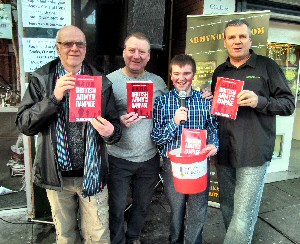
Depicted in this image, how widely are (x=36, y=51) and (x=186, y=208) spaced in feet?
7.39

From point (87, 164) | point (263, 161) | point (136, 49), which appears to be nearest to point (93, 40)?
point (136, 49)

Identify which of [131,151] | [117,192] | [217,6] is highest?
[217,6]

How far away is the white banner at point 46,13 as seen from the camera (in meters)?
2.79

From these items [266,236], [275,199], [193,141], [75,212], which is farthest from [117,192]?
[275,199]

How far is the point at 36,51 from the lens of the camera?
2889 mm

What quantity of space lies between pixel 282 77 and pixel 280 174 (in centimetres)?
328

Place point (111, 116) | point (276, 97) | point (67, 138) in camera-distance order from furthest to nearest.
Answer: point (276, 97), point (111, 116), point (67, 138)

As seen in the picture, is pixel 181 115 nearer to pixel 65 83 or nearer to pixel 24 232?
pixel 65 83

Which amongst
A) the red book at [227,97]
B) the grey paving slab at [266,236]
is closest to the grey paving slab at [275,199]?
the grey paving slab at [266,236]

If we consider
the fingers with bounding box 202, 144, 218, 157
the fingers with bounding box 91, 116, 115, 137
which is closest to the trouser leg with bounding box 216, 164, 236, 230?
the fingers with bounding box 202, 144, 218, 157

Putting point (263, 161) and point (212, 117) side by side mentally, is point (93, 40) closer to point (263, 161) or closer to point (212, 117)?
point (212, 117)

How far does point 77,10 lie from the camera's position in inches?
149

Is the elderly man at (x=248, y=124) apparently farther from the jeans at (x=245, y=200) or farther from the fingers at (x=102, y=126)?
the fingers at (x=102, y=126)

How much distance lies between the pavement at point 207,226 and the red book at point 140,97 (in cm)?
159
